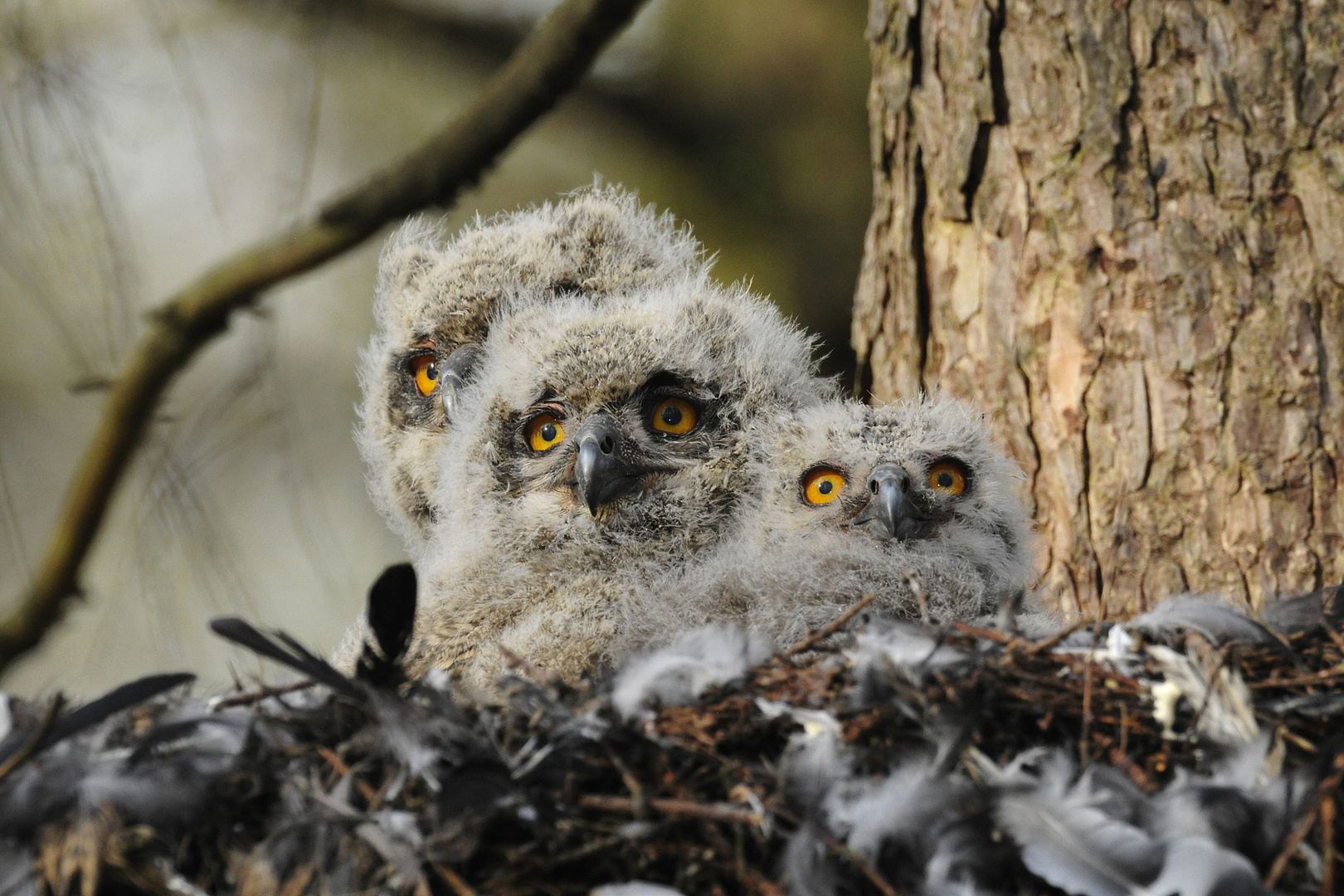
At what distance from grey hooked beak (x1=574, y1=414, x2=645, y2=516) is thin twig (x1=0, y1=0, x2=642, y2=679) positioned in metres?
0.69

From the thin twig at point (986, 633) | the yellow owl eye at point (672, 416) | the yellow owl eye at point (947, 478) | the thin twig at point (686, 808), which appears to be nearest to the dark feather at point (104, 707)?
the thin twig at point (686, 808)

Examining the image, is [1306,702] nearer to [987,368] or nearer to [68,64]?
[987,368]

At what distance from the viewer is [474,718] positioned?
1.84 m

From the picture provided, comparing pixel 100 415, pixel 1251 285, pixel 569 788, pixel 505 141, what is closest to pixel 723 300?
pixel 505 141

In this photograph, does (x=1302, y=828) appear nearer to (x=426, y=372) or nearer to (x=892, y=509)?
(x=892, y=509)

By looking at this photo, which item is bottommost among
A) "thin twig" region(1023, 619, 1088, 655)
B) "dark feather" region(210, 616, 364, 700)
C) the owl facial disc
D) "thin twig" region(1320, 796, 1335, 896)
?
"thin twig" region(1320, 796, 1335, 896)

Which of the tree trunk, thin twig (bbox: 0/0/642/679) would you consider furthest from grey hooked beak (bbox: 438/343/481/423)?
the tree trunk

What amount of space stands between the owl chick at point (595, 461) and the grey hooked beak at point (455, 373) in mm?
136

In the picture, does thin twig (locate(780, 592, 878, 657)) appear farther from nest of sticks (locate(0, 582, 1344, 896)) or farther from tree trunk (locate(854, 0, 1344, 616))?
tree trunk (locate(854, 0, 1344, 616))

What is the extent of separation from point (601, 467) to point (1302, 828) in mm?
1614

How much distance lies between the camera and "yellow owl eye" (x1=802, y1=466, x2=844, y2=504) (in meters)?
2.79

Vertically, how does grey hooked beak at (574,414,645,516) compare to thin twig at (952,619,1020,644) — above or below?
above

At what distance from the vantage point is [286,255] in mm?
2836

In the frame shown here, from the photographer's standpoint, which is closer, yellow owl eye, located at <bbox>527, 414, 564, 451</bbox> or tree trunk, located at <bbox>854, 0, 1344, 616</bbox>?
tree trunk, located at <bbox>854, 0, 1344, 616</bbox>
